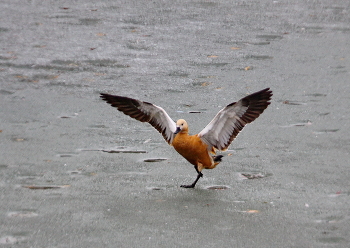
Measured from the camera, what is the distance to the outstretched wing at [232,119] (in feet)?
20.3

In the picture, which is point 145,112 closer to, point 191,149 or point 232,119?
point 191,149

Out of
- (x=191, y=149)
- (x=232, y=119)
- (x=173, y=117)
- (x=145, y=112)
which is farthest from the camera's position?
(x=173, y=117)

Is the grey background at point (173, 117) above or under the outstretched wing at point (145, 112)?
under

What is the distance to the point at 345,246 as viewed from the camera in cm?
482

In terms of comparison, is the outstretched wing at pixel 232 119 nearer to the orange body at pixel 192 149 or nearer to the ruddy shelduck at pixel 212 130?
the ruddy shelduck at pixel 212 130

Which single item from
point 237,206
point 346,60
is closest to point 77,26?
point 346,60

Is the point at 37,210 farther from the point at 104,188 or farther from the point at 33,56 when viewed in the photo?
the point at 33,56

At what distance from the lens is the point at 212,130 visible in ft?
20.5

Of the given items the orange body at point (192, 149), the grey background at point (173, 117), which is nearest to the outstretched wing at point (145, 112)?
the orange body at point (192, 149)

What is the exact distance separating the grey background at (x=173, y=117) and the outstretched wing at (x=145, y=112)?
39cm

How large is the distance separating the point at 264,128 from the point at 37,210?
10.7ft

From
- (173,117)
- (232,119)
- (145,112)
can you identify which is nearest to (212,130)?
(232,119)

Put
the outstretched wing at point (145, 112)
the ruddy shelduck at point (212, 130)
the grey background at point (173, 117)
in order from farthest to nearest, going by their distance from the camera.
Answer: the outstretched wing at point (145, 112) < the ruddy shelduck at point (212, 130) < the grey background at point (173, 117)

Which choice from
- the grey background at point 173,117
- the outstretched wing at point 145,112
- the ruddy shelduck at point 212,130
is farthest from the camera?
the outstretched wing at point 145,112
